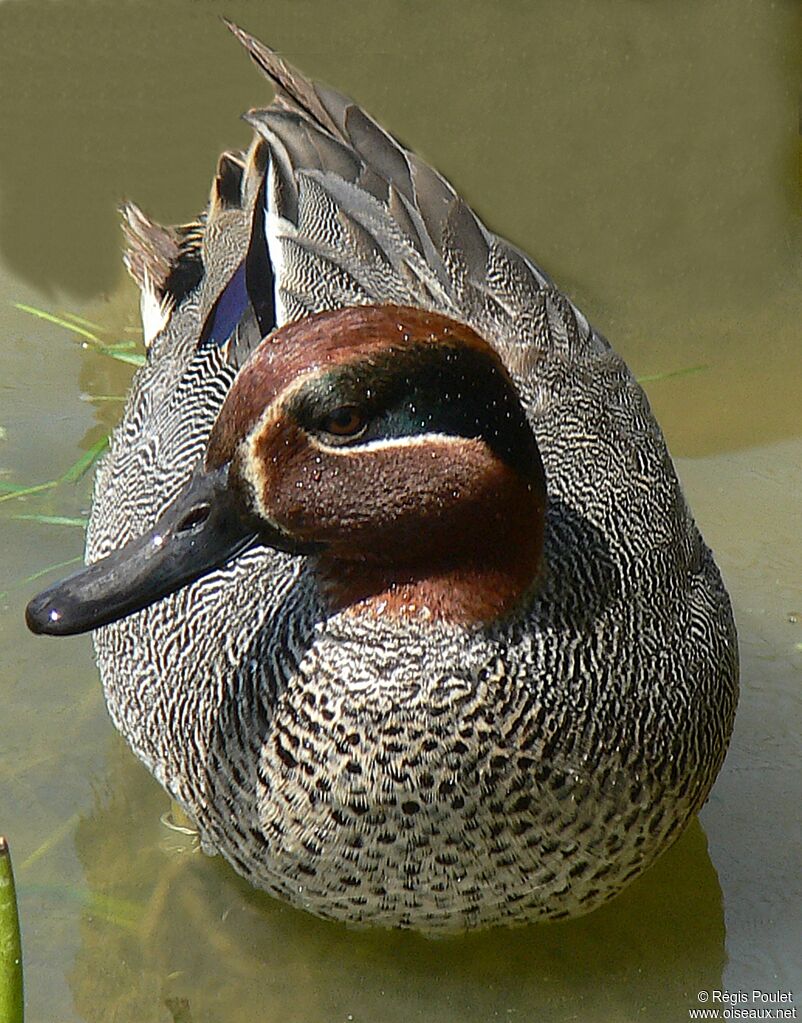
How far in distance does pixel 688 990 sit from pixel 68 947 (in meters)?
1.25

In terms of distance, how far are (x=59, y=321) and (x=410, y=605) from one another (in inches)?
116

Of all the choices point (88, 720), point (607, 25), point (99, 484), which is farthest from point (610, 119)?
point (88, 720)

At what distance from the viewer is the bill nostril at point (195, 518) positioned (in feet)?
6.91

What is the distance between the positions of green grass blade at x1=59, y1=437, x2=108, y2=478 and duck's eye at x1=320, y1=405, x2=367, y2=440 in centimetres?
218

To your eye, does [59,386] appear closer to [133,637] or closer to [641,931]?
[133,637]

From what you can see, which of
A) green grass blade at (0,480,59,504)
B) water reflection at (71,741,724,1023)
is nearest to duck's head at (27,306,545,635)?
water reflection at (71,741,724,1023)

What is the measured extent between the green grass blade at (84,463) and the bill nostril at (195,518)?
2028mm

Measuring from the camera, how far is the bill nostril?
6.91ft

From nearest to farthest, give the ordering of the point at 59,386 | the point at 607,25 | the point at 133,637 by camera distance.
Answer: the point at 133,637 → the point at 59,386 → the point at 607,25

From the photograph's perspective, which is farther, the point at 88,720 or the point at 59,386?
the point at 59,386

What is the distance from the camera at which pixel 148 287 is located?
373cm

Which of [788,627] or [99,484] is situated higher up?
[788,627]

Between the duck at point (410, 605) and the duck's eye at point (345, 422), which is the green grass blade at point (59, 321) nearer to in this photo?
the duck at point (410, 605)

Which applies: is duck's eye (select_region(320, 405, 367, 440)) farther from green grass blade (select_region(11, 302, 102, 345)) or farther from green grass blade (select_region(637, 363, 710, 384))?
green grass blade (select_region(11, 302, 102, 345))
